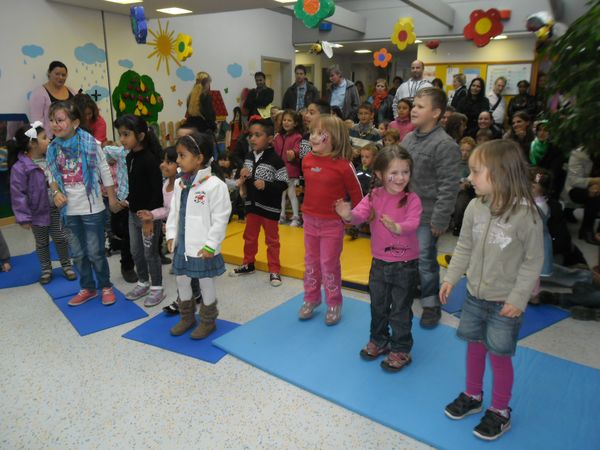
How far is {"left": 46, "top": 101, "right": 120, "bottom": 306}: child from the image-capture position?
3.10 m

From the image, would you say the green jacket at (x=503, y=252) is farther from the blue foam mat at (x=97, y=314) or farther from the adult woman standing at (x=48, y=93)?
the adult woman standing at (x=48, y=93)

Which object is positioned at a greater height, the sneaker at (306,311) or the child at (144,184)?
the child at (144,184)

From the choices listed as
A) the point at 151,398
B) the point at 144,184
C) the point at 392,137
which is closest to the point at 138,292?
the point at 144,184

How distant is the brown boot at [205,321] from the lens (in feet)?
9.53

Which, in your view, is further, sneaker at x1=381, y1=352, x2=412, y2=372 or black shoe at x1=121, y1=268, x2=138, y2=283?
black shoe at x1=121, y1=268, x2=138, y2=283

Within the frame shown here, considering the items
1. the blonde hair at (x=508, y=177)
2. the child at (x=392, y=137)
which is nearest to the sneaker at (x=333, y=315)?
the blonde hair at (x=508, y=177)

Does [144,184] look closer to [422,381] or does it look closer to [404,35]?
[422,381]

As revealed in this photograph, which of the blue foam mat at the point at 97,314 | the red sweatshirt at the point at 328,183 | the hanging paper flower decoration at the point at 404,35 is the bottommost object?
the blue foam mat at the point at 97,314

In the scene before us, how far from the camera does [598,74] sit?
1836 mm

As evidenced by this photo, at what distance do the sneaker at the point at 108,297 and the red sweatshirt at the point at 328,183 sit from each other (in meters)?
1.68

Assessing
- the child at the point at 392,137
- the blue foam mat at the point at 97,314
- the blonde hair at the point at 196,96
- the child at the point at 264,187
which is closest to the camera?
the blue foam mat at the point at 97,314

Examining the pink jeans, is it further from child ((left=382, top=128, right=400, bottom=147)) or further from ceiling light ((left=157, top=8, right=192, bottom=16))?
ceiling light ((left=157, top=8, right=192, bottom=16))

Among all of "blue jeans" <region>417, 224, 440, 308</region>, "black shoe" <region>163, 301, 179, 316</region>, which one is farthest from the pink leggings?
"black shoe" <region>163, 301, 179, 316</region>

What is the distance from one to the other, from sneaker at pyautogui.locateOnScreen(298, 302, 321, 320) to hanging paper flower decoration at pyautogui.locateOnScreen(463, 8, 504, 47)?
20.7ft
